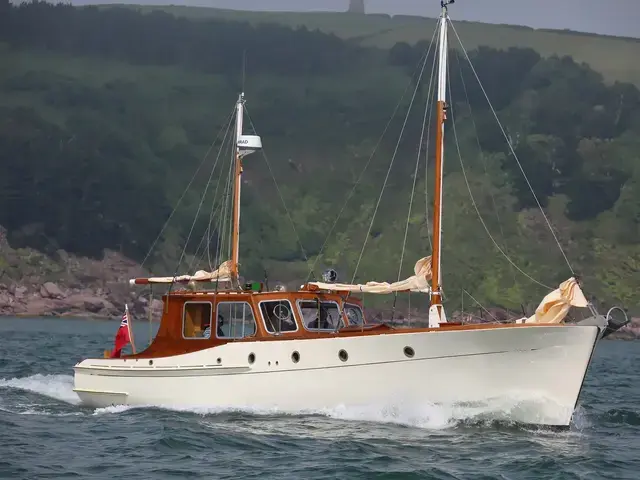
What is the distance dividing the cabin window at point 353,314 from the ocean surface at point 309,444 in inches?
187

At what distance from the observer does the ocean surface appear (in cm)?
2484

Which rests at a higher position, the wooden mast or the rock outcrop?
the wooden mast

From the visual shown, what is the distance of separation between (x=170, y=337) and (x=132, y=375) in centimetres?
158

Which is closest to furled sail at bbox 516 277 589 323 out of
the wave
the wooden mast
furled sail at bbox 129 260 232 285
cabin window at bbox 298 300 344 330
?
the wave

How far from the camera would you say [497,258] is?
652 ft

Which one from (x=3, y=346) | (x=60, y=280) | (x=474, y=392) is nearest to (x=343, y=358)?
(x=474, y=392)

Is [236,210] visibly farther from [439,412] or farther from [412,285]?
[439,412]

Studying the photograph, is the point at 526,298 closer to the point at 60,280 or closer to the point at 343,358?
the point at 60,280

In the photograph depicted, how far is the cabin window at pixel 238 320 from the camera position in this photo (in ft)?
109

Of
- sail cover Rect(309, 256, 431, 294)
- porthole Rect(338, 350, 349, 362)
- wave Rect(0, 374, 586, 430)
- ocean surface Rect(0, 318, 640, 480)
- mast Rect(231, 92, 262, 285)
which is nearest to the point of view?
ocean surface Rect(0, 318, 640, 480)

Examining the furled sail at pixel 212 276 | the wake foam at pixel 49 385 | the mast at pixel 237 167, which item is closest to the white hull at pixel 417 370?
the furled sail at pixel 212 276

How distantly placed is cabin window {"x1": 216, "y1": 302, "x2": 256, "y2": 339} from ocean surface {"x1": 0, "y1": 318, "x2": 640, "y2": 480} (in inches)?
98.4

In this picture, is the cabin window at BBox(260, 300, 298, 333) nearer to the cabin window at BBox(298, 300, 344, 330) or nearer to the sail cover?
the cabin window at BBox(298, 300, 344, 330)

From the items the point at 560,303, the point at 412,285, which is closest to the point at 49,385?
the point at 412,285
